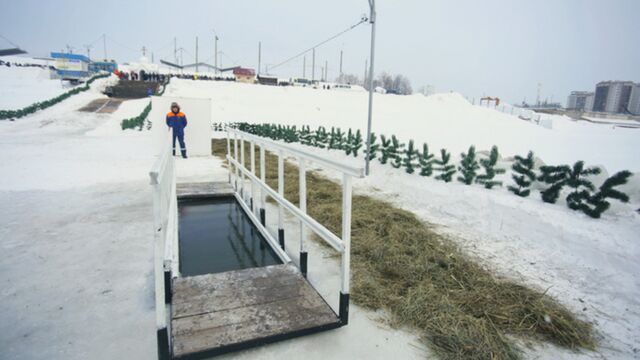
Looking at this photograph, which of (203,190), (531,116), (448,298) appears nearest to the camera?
(448,298)

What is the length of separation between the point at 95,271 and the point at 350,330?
2.68 metres

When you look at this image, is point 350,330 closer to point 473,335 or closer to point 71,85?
point 473,335

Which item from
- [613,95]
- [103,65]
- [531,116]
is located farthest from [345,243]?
[613,95]

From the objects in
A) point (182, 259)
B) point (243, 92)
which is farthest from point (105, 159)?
point (243, 92)

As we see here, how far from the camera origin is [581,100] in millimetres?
120125

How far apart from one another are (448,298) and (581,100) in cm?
15081

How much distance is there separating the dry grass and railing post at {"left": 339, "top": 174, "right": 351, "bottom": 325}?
1.37 ft

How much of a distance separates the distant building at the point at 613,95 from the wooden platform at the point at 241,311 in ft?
358

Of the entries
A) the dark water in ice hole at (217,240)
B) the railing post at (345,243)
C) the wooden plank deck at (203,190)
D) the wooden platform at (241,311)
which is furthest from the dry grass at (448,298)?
the wooden plank deck at (203,190)

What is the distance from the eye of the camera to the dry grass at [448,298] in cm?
260

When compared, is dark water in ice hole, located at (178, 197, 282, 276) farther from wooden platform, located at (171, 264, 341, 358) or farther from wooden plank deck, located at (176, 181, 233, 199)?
wooden platform, located at (171, 264, 341, 358)

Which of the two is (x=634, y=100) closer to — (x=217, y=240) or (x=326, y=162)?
(x=217, y=240)

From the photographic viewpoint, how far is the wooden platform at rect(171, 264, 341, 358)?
243 cm

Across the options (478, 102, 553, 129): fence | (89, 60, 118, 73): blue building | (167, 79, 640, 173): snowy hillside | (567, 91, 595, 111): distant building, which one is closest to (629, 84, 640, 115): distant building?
(567, 91, 595, 111): distant building
